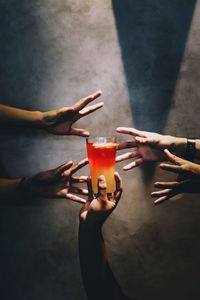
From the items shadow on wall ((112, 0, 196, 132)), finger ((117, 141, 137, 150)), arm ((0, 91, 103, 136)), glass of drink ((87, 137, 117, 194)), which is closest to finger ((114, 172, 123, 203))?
glass of drink ((87, 137, 117, 194))

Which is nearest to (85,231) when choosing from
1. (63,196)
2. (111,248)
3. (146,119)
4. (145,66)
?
(63,196)

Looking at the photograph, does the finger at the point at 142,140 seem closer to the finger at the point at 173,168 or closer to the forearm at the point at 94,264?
the finger at the point at 173,168

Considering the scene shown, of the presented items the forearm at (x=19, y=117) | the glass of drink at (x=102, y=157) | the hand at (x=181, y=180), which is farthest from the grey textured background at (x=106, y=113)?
the glass of drink at (x=102, y=157)

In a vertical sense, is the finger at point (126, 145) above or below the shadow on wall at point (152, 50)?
below

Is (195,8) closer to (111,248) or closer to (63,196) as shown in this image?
(63,196)

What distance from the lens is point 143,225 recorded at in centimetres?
273

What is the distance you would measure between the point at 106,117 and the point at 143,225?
1.01 m

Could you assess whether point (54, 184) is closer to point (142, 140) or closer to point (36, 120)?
point (36, 120)

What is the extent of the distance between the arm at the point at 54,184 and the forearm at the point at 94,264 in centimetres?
38

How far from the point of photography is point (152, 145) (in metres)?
2.25

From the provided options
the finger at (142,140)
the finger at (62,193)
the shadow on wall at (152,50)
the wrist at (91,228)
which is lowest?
the wrist at (91,228)

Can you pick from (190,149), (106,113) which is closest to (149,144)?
(190,149)

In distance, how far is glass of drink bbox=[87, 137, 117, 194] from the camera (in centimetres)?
192

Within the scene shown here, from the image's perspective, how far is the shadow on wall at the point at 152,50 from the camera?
2.58 m
